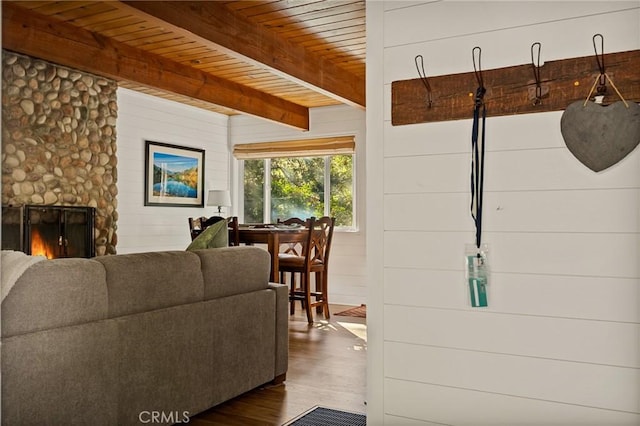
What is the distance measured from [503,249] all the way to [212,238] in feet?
6.06

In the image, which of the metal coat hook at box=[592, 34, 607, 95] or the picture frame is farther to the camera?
the picture frame

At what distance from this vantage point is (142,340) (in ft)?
7.98

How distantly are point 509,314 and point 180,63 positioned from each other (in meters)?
4.31

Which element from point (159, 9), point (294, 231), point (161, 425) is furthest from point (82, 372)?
point (294, 231)

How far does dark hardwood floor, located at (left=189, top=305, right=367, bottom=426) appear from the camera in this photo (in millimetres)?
2838

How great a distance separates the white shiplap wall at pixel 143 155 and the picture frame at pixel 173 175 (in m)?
0.06

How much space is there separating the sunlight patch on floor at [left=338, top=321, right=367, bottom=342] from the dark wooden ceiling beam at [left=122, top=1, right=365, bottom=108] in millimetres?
2070

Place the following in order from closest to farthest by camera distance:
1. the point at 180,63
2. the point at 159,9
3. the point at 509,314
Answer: the point at 509,314 < the point at 159,9 < the point at 180,63

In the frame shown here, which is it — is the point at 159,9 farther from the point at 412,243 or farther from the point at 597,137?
the point at 597,137

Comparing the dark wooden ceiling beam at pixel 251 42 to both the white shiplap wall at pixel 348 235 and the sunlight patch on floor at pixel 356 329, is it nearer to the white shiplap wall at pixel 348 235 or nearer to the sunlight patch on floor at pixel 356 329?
the white shiplap wall at pixel 348 235

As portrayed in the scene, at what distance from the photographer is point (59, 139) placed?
16.3 ft

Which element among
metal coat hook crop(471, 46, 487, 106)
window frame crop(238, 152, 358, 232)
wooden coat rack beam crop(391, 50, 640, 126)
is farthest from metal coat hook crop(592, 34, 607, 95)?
window frame crop(238, 152, 358, 232)

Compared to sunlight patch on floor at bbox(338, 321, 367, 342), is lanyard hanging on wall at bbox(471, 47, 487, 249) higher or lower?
higher

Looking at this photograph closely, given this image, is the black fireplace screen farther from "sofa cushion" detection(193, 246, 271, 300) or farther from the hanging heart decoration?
the hanging heart decoration
